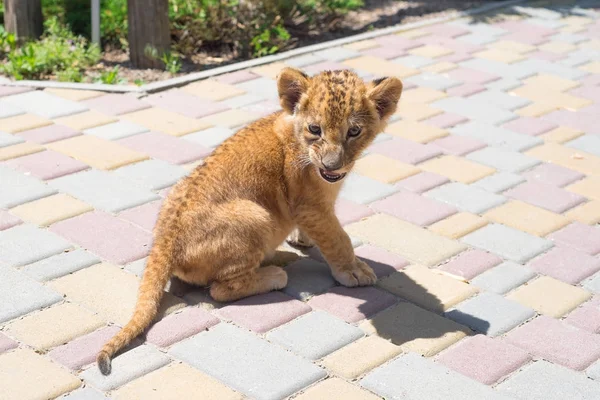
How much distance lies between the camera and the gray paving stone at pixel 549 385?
4.65 m

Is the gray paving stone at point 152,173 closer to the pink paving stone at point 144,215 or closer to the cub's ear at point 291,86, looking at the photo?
the pink paving stone at point 144,215

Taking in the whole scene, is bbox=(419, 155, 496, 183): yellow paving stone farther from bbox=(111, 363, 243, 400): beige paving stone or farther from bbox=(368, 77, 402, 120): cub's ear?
bbox=(111, 363, 243, 400): beige paving stone

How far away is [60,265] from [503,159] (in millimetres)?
3766

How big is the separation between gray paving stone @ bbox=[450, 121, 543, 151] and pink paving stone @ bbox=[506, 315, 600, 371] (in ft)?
9.04

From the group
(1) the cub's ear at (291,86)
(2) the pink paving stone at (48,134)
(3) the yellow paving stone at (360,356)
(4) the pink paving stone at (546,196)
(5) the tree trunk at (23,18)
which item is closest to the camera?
(3) the yellow paving stone at (360,356)

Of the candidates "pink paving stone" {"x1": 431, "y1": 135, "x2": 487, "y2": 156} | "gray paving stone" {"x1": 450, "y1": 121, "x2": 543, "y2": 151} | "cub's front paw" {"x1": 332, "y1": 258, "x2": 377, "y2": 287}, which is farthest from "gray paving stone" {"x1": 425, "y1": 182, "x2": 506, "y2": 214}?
"cub's front paw" {"x1": 332, "y1": 258, "x2": 377, "y2": 287}

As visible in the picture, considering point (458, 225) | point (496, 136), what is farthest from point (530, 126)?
point (458, 225)

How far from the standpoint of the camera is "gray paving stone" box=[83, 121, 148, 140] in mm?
7484

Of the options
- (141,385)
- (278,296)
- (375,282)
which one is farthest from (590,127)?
(141,385)

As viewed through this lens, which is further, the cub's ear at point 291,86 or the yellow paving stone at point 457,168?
the yellow paving stone at point 457,168

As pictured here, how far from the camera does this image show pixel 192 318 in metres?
5.12

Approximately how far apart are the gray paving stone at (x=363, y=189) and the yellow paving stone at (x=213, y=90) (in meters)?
1.93

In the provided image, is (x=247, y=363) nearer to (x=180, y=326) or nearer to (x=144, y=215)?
(x=180, y=326)

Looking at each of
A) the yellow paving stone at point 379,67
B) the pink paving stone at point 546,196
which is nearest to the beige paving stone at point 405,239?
the pink paving stone at point 546,196
